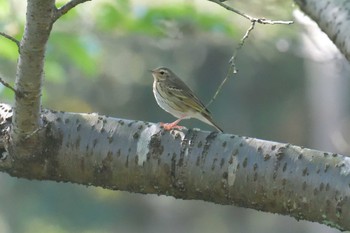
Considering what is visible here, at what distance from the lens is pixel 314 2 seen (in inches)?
148

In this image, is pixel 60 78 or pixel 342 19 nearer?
pixel 342 19

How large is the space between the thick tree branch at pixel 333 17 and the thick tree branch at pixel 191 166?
711 millimetres

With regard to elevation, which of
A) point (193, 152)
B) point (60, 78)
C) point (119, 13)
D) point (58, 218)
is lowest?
point (58, 218)

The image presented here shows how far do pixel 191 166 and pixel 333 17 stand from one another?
1.05 metres

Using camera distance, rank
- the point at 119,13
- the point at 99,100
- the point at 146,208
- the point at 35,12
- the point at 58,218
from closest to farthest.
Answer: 1. the point at 35,12
2. the point at 119,13
3. the point at 58,218
4. the point at 99,100
5. the point at 146,208

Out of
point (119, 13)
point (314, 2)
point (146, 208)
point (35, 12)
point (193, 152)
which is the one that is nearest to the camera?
point (35, 12)

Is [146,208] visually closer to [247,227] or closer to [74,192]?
[247,227]

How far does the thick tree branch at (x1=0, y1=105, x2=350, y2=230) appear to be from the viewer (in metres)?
2.71

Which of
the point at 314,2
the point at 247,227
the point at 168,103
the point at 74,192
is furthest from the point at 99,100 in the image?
the point at 314,2

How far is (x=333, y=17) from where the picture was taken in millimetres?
Answer: 3551

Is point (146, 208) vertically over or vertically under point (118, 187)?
under

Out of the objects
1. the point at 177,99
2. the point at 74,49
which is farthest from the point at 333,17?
the point at 177,99

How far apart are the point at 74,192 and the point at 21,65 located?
14.6 metres

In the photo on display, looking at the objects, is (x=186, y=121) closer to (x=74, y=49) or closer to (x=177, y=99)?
(x=177, y=99)
